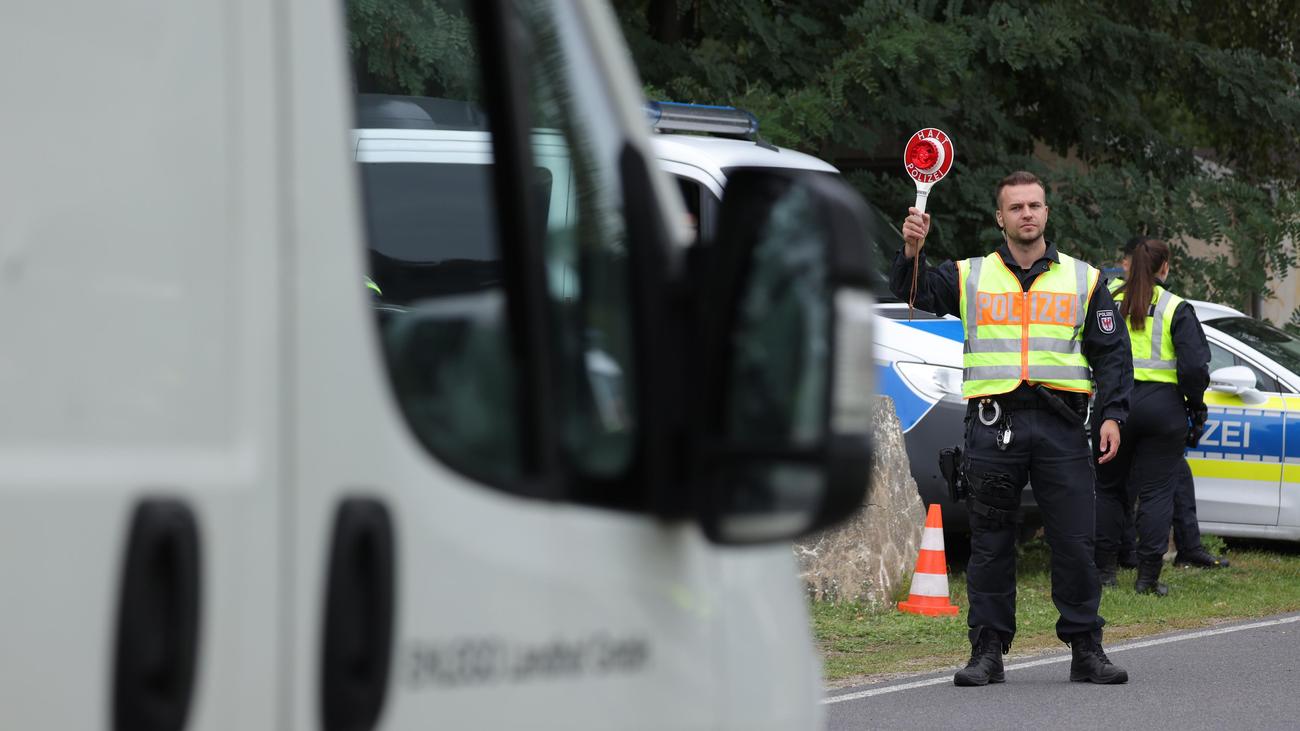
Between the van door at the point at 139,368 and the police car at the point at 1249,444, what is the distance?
1074 cm

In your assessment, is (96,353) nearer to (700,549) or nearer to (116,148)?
(116,148)

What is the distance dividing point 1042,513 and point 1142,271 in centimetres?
348

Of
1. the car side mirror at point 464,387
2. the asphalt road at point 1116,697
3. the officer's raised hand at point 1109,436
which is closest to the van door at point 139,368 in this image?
the car side mirror at point 464,387

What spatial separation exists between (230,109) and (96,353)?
254 mm

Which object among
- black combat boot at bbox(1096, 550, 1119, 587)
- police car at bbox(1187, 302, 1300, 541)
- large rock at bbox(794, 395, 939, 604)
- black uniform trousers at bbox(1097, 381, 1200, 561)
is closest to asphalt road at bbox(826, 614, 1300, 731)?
large rock at bbox(794, 395, 939, 604)

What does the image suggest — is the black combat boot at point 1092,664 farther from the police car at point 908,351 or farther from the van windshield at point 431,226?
the van windshield at point 431,226

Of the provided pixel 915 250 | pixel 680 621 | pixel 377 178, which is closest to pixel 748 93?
pixel 915 250

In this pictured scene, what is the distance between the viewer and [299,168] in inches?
71.9

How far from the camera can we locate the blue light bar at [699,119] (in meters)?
9.99

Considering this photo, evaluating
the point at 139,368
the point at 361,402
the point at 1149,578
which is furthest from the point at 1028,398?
the point at 139,368

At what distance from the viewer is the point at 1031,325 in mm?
7395

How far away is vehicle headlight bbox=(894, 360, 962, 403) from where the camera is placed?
1013 cm

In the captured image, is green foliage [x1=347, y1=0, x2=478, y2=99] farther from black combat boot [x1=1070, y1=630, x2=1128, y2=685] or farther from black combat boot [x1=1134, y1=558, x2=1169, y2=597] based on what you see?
black combat boot [x1=1134, y1=558, x2=1169, y2=597]

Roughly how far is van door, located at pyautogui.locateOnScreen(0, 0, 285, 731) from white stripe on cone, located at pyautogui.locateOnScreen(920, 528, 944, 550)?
787 centimetres
